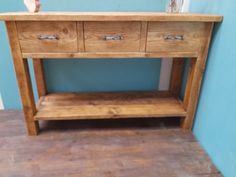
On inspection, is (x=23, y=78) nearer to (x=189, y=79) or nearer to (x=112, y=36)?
(x=112, y=36)

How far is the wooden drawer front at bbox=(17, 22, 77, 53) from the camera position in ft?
3.21

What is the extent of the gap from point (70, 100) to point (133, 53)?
609 millimetres

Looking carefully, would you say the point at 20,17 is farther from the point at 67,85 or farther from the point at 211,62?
the point at 211,62

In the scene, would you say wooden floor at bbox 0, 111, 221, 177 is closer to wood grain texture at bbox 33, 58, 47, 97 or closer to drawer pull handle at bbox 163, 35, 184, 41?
wood grain texture at bbox 33, 58, 47, 97

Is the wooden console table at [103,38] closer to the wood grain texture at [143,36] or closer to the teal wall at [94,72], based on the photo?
the wood grain texture at [143,36]

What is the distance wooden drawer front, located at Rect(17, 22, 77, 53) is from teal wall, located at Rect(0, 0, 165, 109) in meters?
0.41

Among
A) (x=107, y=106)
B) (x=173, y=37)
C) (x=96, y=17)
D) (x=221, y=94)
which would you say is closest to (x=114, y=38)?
(x=96, y=17)

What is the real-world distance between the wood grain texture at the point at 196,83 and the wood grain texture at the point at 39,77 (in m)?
1.00

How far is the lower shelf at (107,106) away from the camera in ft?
4.13

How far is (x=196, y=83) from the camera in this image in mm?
1201

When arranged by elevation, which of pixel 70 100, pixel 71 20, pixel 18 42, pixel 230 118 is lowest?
pixel 70 100

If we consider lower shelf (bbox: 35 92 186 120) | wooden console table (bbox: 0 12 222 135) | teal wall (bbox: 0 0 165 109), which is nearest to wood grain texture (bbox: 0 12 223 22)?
wooden console table (bbox: 0 12 222 135)

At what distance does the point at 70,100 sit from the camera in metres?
1.42

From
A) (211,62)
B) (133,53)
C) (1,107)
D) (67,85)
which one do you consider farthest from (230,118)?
(1,107)
